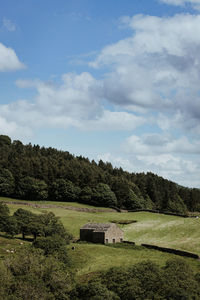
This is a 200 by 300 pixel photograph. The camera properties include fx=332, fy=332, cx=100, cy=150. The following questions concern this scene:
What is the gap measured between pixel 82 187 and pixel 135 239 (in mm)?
66860

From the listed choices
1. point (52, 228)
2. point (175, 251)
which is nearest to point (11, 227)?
point (52, 228)

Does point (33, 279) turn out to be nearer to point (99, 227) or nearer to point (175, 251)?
point (175, 251)

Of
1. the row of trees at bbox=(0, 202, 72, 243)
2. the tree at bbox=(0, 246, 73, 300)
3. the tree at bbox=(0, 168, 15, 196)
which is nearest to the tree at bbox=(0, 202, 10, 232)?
the row of trees at bbox=(0, 202, 72, 243)

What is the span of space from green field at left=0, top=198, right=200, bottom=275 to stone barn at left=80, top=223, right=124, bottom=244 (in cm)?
327

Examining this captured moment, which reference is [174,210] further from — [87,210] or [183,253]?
[183,253]

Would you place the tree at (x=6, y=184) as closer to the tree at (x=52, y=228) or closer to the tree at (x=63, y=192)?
the tree at (x=63, y=192)

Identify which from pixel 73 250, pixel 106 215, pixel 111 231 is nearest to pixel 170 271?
pixel 73 250

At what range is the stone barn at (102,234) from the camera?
75062mm

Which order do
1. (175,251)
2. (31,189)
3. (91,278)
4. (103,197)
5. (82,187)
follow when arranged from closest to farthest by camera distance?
(91,278), (175,251), (31,189), (103,197), (82,187)

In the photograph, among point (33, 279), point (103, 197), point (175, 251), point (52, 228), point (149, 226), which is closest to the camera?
point (33, 279)

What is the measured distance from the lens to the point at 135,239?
253 ft

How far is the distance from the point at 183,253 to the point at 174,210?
83034 millimetres

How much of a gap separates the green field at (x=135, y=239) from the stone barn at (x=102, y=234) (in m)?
3.27

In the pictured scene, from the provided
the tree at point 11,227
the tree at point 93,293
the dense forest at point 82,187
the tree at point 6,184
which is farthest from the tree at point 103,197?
the tree at point 93,293
